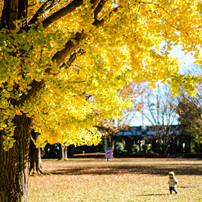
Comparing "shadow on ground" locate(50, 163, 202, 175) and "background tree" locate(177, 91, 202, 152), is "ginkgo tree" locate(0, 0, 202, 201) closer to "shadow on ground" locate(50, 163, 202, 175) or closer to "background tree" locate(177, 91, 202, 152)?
"shadow on ground" locate(50, 163, 202, 175)

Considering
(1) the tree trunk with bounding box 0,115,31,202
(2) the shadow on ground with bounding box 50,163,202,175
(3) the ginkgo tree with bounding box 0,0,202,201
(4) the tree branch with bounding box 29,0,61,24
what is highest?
(4) the tree branch with bounding box 29,0,61,24

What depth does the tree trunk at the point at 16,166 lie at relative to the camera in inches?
203

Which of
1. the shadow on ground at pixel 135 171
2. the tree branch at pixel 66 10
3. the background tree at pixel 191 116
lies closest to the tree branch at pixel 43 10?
the tree branch at pixel 66 10

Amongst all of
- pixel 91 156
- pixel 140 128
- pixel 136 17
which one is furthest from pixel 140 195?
pixel 140 128

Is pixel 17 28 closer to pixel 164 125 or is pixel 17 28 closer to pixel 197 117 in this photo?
pixel 197 117

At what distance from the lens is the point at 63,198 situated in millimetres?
8562

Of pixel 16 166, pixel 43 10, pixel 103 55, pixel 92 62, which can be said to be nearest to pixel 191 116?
pixel 103 55

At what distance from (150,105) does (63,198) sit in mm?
30794

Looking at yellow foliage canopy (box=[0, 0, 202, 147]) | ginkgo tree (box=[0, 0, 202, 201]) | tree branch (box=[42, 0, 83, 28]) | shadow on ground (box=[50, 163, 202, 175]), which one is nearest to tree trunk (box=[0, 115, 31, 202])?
ginkgo tree (box=[0, 0, 202, 201])

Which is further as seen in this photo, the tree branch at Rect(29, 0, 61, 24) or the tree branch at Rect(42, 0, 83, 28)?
the tree branch at Rect(29, 0, 61, 24)

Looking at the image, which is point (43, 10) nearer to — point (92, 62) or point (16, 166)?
point (92, 62)

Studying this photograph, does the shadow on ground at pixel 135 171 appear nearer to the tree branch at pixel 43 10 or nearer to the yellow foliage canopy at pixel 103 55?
the yellow foliage canopy at pixel 103 55

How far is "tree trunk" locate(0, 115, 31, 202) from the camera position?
5.17 m

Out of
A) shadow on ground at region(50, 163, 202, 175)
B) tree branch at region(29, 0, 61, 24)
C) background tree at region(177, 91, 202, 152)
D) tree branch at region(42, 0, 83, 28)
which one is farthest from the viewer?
background tree at region(177, 91, 202, 152)
